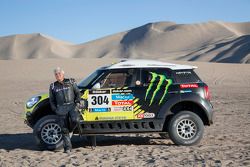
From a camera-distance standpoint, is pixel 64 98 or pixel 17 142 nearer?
pixel 64 98

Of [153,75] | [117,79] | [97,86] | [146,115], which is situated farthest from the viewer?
[153,75]

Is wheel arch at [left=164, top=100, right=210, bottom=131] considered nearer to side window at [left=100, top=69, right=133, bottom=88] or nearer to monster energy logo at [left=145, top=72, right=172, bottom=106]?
monster energy logo at [left=145, top=72, right=172, bottom=106]

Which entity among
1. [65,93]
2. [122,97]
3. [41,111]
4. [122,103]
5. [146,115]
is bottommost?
[146,115]

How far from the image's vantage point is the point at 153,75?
10.1 meters

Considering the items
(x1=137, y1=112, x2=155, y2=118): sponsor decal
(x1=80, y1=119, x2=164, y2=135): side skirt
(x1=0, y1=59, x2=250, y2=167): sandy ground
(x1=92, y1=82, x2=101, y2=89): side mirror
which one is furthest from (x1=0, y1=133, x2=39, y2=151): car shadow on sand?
(x1=137, y1=112, x2=155, y2=118): sponsor decal

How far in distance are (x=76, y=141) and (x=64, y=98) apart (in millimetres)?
2275

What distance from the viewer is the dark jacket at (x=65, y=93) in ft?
30.4

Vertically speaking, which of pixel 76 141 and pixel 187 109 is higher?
pixel 187 109

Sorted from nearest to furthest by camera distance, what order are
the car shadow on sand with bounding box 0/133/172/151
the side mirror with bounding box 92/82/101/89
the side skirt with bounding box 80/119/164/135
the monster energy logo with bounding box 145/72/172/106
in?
the side mirror with bounding box 92/82/101/89
the side skirt with bounding box 80/119/164/135
the monster energy logo with bounding box 145/72/172/106
the car shadow on sand with bounding box 0/133/172/151

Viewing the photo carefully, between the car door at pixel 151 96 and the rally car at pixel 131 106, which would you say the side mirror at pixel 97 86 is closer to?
the rally car at pixel 131 106

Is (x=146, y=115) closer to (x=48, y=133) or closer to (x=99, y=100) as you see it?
(x=99, y=100)

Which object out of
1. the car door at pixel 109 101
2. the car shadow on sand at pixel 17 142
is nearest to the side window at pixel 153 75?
Answer: the car door at pixel 109 101

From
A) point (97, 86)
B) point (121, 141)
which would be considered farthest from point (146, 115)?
point (121, 141)

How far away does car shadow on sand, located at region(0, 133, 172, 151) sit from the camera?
1067cm
